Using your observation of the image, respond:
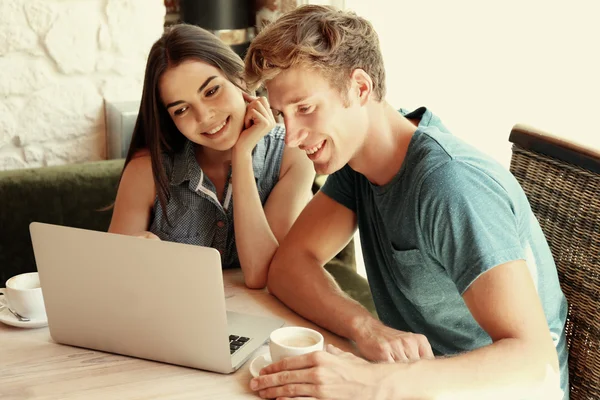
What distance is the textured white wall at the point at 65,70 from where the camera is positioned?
96.2 inches

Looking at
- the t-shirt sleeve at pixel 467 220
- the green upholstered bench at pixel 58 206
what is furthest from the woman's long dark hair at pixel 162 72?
the t-shirt sleeve at pixel 467 220

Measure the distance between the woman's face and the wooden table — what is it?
0.62 meters

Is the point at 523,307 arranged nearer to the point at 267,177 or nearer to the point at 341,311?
the point at 341,311

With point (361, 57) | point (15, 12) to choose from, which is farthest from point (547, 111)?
point (15, 12)

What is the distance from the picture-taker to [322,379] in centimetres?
112

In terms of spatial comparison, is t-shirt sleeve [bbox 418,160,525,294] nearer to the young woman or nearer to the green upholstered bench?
the young woman

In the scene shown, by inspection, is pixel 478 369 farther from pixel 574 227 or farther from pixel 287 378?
pixel 574 227

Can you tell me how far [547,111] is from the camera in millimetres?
2186

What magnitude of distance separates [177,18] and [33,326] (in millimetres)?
2059

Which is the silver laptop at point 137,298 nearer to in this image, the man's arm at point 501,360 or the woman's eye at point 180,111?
the man's arm at point 501,360

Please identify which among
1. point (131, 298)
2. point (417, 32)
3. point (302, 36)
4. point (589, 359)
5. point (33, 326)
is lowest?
point (589, 359)

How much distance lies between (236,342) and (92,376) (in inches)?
9.4

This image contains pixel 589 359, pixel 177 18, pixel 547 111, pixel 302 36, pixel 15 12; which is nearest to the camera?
pixel 302 36

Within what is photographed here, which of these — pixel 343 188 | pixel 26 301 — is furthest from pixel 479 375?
pixel 26 301
